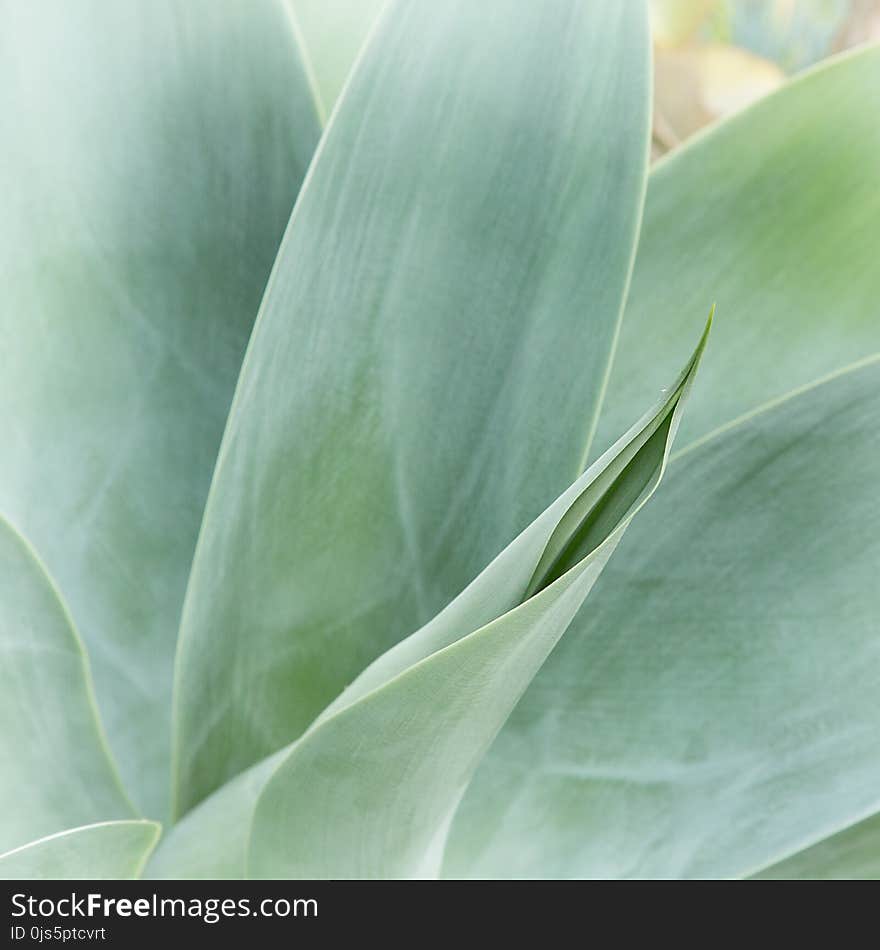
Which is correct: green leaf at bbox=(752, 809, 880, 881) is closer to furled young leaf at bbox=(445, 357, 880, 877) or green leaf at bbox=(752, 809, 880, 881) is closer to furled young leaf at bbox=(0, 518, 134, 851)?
furled young leaf at bbox=(445, 357, 880, 877)

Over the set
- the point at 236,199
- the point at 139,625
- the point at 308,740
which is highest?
the point at 236,199

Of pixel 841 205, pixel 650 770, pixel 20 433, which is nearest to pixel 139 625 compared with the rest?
pixel 20 433

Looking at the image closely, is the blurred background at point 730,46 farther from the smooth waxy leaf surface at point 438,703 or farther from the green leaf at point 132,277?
the smooth waxy leaf surface at point 438,703

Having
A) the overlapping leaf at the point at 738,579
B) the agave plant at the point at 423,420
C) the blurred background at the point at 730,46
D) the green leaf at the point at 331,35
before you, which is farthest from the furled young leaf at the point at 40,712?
the blurred background at the point at 730,46

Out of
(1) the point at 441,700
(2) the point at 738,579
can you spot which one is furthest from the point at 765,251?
(1) the point at 441,700

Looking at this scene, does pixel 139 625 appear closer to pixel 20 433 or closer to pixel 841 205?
pixel 20 433

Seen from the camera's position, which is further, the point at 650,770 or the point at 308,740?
the point at 650,770
